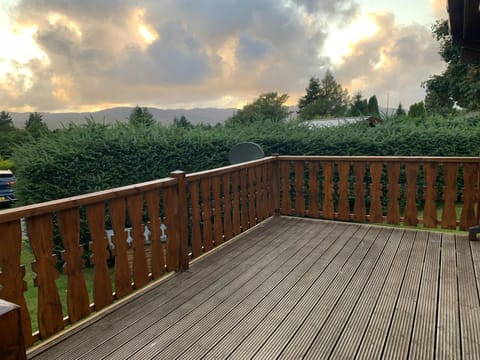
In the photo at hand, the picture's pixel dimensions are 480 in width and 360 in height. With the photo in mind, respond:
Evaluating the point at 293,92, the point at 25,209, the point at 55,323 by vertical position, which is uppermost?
the point at 293,92

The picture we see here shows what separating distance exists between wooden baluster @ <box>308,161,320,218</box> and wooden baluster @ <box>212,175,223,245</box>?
155 cm

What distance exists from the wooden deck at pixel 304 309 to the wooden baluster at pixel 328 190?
1.04 m

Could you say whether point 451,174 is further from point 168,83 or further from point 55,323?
point 168,83

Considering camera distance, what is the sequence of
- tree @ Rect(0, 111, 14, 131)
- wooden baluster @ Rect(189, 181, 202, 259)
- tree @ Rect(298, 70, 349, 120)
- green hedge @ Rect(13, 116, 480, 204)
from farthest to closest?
1. tree @ Rect(298, 70, 349, 120)
2. tree @ Rect(0, 111, 14, 131)
3. green hedge @ Rect(13, 116, 480, 204)
4. wooden baluster @ Rect(189, 181, 202, 259)

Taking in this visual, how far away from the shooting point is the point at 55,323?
2.03 meters

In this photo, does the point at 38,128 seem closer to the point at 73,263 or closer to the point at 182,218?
the point at 182,218

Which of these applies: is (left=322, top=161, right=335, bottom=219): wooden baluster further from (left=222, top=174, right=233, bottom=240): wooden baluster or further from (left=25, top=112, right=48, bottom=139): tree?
(left=25, top=112, right=48, bottom=139): tree

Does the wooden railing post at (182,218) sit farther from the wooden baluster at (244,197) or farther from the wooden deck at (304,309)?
the wooden baluster at (244,197)

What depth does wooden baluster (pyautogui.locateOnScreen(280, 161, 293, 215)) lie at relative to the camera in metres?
4.69

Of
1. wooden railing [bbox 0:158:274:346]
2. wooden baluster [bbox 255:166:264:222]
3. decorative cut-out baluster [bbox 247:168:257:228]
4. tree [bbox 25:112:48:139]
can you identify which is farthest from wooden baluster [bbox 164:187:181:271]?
tree [bbox 25:112:48:139]

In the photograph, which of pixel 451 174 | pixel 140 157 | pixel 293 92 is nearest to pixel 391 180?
pixel 451 174

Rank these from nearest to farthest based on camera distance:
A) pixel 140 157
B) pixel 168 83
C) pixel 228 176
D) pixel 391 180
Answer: pixel 228 176 → pixel 391 180 → pixel 140 157 → pixel 168 83

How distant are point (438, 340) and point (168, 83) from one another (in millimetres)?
8917

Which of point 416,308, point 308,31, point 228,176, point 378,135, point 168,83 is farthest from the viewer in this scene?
point 308,31
